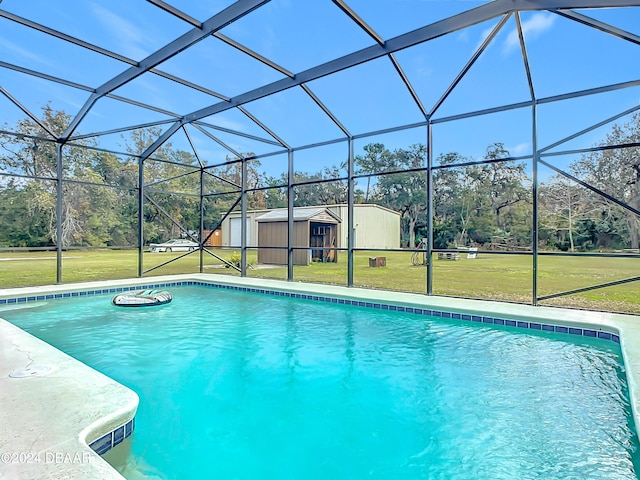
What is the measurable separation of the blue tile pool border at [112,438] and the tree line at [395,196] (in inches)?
314

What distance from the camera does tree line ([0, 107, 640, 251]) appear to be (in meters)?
10.7

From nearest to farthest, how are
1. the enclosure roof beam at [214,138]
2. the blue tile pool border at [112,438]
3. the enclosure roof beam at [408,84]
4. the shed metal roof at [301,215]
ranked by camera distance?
1. the blue tile pool border at [112,438]
2. the enclosure roof beam at [408,84]
3. the enclosure roof beam at [214,138]
4. the shed metal roof at [301,215]

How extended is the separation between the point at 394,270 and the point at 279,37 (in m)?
7.73

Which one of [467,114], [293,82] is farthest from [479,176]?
[293,82]

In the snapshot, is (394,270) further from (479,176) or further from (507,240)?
(479,176)

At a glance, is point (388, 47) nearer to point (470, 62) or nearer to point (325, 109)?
point (470, 62)

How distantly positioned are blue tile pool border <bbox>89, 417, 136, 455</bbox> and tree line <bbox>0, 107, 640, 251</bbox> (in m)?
7.97

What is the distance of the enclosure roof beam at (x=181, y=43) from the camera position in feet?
11.9

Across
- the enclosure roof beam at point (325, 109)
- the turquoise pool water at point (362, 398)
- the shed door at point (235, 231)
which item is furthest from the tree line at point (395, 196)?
the turquoise pool water at point (362, 398)

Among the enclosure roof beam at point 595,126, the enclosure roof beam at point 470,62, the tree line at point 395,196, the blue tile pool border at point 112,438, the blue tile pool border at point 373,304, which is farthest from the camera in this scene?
the tree line at point 395,196

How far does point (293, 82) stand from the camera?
5.26 m

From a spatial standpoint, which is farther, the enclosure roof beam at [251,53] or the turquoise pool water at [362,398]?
the enclosure roof beam at [251,53]

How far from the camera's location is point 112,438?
1913 millimetres

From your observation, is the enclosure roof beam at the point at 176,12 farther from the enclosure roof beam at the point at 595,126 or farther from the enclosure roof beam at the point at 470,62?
the enclosure roof beam at the point at 595,126
